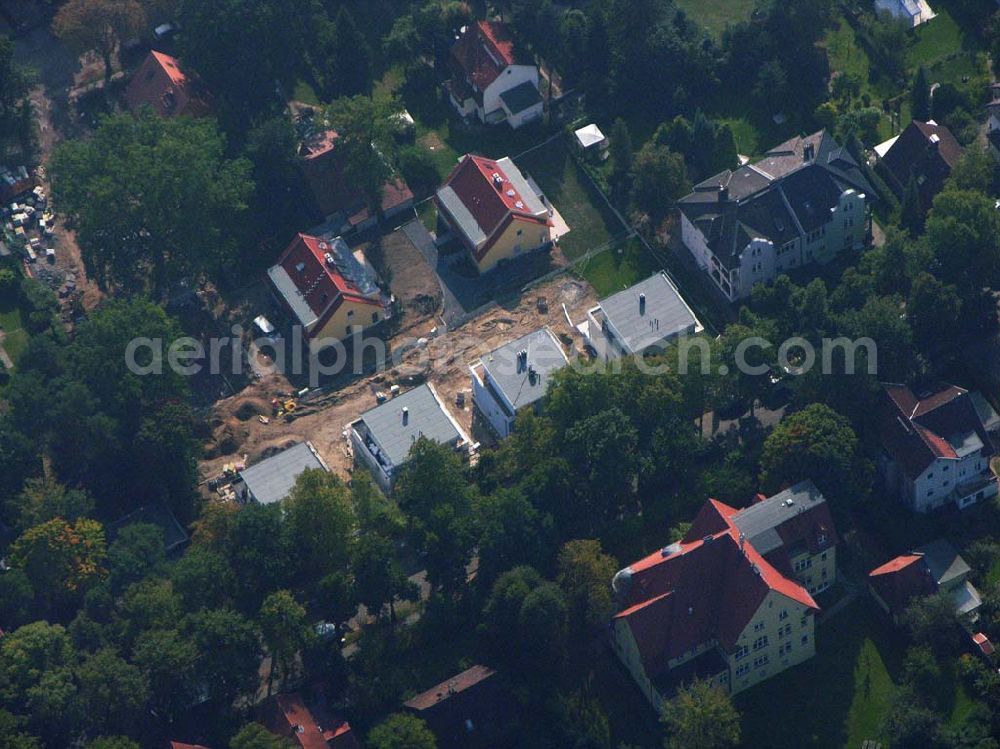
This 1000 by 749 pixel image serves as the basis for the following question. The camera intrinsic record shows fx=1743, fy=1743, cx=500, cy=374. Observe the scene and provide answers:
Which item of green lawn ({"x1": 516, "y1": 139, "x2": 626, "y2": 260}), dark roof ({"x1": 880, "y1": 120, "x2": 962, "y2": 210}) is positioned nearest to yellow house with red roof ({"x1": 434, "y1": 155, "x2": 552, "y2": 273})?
green lawn ({"x1": 516, "y1": 139, "x2": 626, "y2": 260})

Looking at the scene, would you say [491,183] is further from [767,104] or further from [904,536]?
[904,536]

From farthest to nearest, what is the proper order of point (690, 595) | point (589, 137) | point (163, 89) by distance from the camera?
1. point (163, 89)
2. point (589, 137)
3. point (690, 595)

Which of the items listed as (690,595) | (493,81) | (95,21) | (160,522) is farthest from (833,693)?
(95,21)

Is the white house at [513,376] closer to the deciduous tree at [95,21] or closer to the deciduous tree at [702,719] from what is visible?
the deciduous tree at [702,719]

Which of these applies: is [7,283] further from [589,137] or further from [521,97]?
Result: [589,137]

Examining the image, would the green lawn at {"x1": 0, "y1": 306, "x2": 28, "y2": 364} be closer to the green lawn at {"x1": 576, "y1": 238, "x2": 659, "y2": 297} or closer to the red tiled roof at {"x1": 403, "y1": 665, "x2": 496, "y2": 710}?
the green lawn at {"x1": 576, "y1": 238, "x2": 659, "y2": 297}

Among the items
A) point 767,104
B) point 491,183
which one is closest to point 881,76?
point 767,104

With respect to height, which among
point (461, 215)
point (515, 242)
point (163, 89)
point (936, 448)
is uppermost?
point (163, 89)
